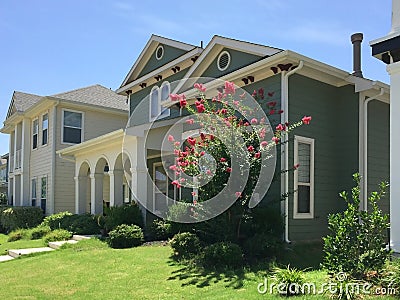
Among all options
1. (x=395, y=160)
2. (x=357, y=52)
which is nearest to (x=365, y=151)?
(x=357, y=52)

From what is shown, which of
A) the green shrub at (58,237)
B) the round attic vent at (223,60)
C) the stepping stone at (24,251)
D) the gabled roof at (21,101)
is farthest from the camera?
the gabled roof at (21,101)

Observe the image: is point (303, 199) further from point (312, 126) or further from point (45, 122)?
point (45, 122)

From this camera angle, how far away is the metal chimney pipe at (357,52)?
37.3ft

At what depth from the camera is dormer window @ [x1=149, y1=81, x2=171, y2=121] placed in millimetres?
16141

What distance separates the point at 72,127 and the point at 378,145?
14732 mm

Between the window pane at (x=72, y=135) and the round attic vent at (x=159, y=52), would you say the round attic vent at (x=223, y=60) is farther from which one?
the window pane at (x=72, y=135)

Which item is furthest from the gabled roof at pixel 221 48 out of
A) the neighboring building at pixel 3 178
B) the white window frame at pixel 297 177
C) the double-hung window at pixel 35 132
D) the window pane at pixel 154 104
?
the neighboring building at pixel 3 178

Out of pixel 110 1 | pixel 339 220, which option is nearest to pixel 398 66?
pixel 339 220

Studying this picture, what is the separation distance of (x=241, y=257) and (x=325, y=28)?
624 centimetres

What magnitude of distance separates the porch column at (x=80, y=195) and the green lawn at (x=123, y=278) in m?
7.36

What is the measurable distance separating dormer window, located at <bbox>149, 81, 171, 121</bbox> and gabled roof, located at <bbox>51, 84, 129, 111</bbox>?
5.33 m

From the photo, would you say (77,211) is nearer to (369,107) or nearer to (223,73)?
(223,73)

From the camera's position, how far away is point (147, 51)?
57.8 ft

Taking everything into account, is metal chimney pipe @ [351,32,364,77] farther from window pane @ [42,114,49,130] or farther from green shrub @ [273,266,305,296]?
window pane @ [42,114,49,130]
